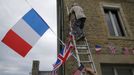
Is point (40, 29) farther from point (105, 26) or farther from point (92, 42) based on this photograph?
point (105, 26)

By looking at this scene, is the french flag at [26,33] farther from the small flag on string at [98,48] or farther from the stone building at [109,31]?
the small flag on string at [98,48]

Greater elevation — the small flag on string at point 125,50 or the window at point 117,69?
the small flag on string at point 125,50

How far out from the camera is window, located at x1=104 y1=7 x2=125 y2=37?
759cm

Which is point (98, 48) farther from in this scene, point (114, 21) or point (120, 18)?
point (120, 18)

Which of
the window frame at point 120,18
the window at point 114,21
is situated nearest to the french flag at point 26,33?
the window frame at point 120,18

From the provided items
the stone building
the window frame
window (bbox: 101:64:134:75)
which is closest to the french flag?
the stone building

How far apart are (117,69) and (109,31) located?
1.69 metres

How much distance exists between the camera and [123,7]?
8.22 meters

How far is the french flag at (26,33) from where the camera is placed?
5266 mm

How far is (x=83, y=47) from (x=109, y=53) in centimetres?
121

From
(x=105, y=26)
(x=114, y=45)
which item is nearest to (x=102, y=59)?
(x=114, y=45)

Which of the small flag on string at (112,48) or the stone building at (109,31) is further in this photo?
the small flag on string at (112,48)

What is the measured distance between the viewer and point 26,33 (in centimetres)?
550

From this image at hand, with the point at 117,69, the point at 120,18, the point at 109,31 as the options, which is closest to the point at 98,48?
the point at 117,69
